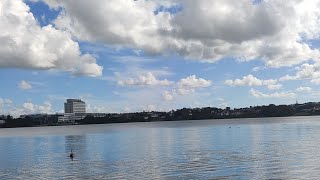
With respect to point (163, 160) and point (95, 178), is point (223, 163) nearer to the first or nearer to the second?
point (163, 160)

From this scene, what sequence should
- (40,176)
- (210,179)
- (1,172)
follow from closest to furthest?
(210,179) < (40,176) < (1,172)

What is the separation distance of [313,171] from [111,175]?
1003 inches

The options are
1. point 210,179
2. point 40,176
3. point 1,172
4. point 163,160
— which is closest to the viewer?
point 210,179

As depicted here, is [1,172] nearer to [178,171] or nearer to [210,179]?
[178,171]

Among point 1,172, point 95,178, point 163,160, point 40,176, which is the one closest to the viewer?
point 95,178

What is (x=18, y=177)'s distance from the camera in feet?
224

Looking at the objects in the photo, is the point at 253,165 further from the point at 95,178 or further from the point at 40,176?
the point at 40,176

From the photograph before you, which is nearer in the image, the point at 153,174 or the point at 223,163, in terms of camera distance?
the point at 153,174

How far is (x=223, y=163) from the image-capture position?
71.6 m

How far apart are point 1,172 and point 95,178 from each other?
2070 cm

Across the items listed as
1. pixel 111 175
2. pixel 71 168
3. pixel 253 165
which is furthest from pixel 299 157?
pixel 71 168

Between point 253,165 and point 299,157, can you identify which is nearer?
point 253,165

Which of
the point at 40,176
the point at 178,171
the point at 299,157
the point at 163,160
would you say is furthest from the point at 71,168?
the point at 299,157

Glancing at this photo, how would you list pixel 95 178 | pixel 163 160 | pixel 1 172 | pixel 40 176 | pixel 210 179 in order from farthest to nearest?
1. pixel 163 160
2. pixel 1 172
3. pixel 40 176
4. pixel 95 178
5. pixel 210 179
